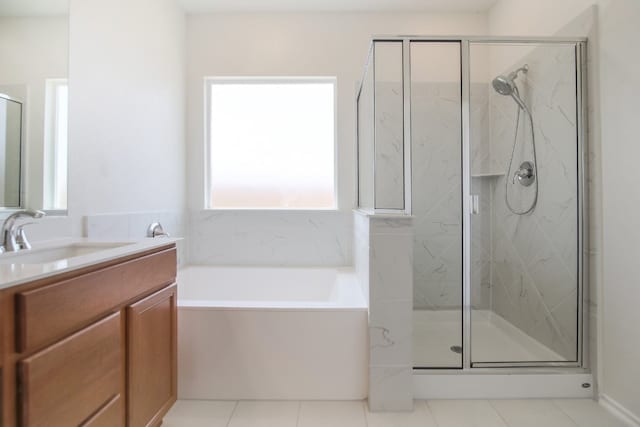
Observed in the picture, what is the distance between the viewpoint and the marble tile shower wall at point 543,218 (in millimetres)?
2084

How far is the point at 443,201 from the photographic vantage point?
2.27m

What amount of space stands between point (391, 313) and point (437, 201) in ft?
2.63

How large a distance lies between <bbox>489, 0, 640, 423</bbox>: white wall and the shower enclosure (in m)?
0.12

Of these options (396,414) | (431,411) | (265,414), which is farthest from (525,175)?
(265,414)

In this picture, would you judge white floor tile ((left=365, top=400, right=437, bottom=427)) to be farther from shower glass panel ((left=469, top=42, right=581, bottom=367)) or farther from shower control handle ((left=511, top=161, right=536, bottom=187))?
shower control handle ((left=511, top=161, right=536, bottom=187))

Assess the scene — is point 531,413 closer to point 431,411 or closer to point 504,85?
point 431,411

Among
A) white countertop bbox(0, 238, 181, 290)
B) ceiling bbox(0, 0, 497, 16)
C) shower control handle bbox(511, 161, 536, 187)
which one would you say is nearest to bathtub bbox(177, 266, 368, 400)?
white countertop bbox(0, 238, 181, 290)

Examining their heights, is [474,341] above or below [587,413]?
above

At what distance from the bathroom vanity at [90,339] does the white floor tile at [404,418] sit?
3.23ft

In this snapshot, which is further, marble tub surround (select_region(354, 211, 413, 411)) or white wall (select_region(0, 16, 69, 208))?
marble tub surround (select_region(354, 211, 413, 411))

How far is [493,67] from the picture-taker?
2.21m

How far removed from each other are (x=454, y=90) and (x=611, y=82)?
76 centimetres

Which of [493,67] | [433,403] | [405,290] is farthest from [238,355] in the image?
[493,67]

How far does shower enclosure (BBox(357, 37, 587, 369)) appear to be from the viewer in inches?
81.0
